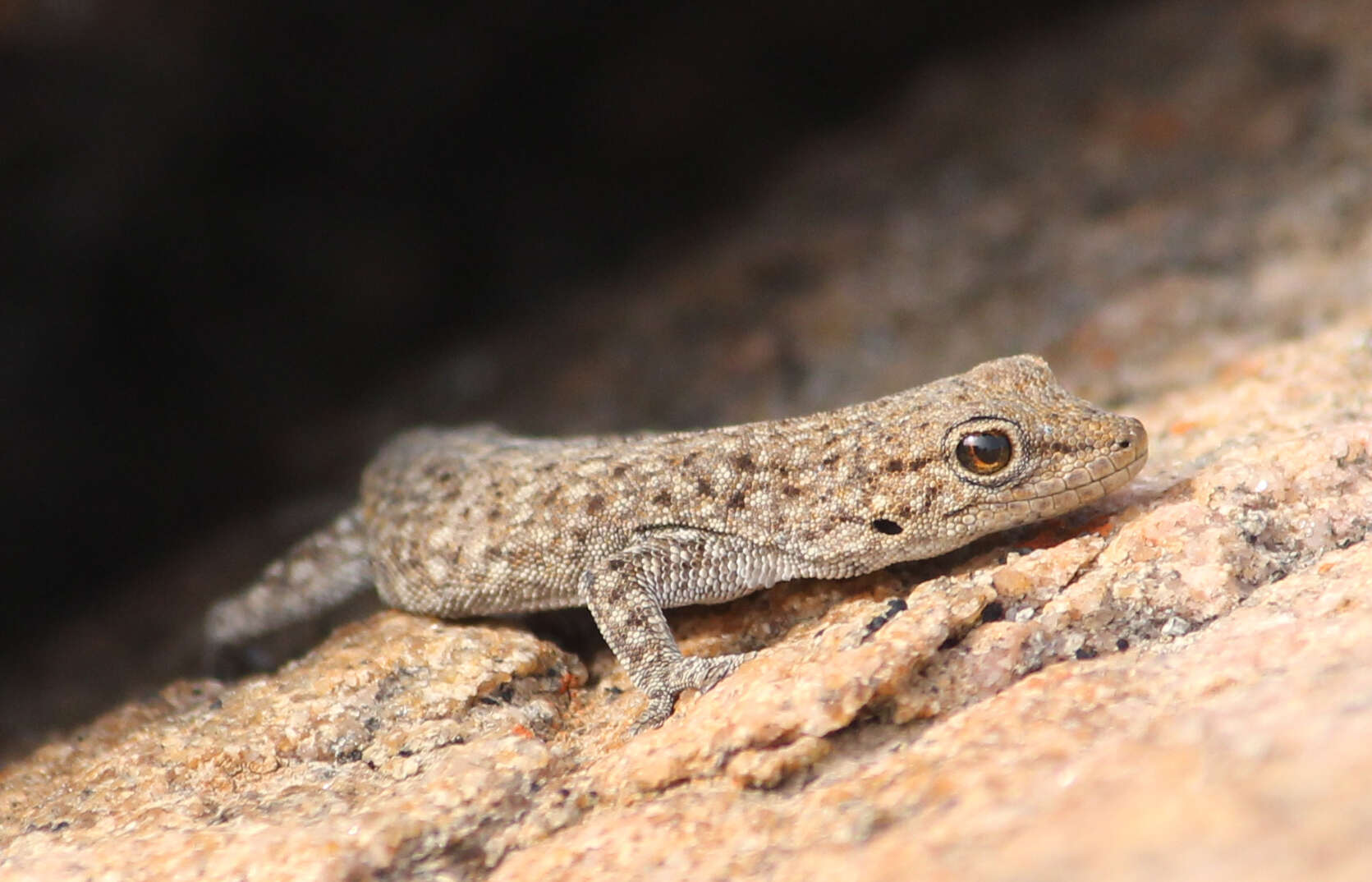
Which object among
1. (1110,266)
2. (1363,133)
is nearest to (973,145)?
(1110,266)

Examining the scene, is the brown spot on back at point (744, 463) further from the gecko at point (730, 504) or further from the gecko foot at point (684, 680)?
the gecko foot at point (684, 680)

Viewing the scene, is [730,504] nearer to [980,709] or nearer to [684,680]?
[684,680]

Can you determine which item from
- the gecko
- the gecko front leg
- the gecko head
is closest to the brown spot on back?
the gecko

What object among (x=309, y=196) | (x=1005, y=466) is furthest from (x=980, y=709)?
(x=309, y=196)

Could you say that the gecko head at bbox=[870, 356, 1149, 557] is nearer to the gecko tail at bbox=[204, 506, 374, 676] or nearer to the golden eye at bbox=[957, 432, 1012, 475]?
the golden eye at bbox=[957, 432, 1012, 475]

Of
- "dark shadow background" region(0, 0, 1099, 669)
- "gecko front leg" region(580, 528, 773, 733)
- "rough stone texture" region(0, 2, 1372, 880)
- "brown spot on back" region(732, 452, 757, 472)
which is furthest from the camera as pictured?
"dark shadow background" region(0, 0, 1099, 669)

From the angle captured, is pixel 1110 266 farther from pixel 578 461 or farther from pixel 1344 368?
pixel 578 461

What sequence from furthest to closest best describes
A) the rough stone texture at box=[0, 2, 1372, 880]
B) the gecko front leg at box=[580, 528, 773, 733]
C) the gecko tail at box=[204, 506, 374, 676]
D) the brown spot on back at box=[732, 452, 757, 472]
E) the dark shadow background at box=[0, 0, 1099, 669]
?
1. the dark shadow background at box=[0, 0, 1099, 669]
2. the gecko tail at box=[204, 506, 374, 676]
3. the brown spot on back at box=[732, 452, 757, 472]
4. the gecko front leg at box=[580, 528, 773, 733]
5. the rough stone texture at box=[0, 2, 1372, 880]

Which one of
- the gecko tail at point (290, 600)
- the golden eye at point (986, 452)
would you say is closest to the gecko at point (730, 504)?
the golden eye at point (986, 452)
